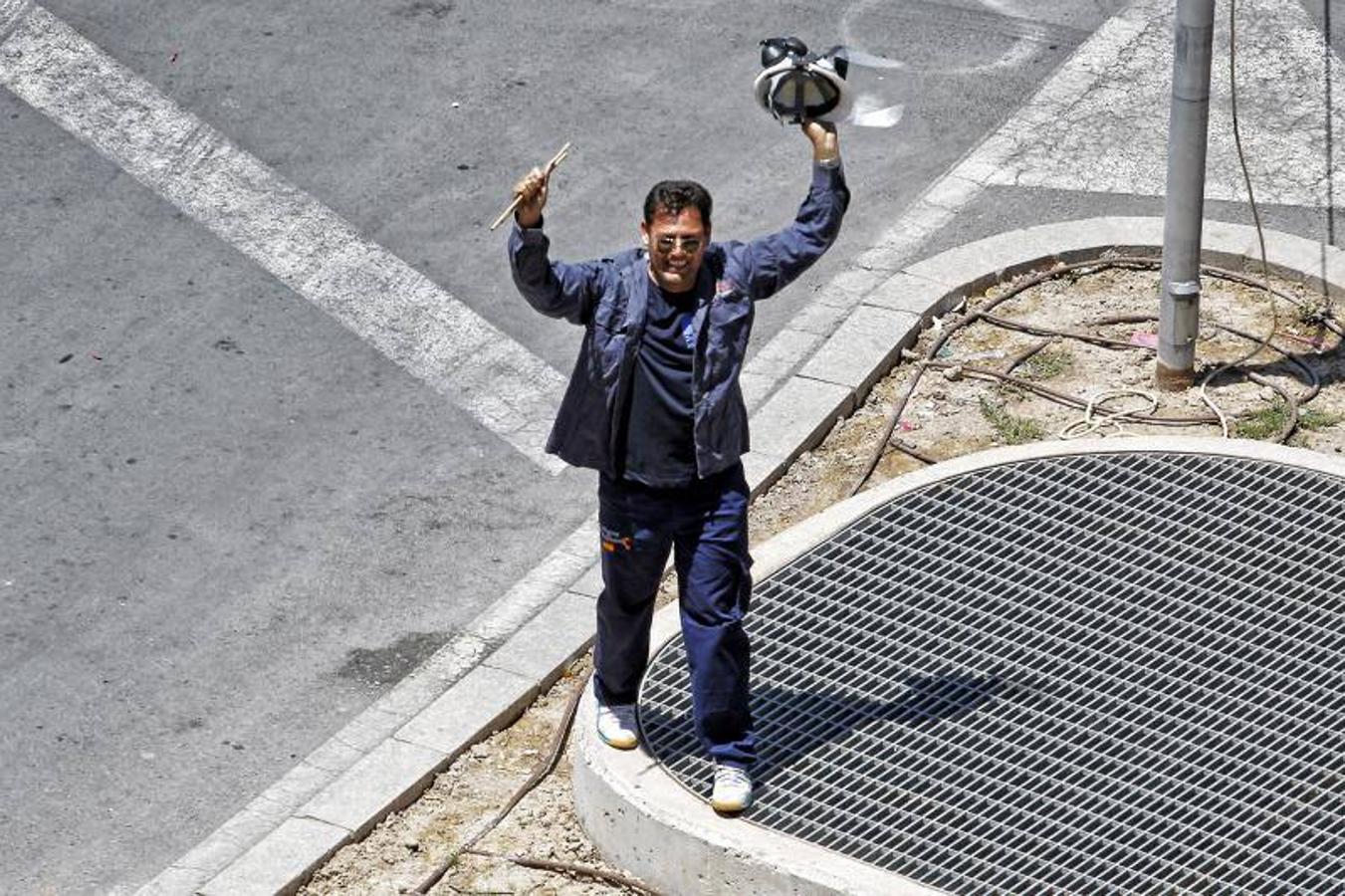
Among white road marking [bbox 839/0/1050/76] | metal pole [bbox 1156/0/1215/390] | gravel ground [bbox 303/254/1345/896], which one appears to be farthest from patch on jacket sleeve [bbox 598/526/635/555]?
white road marking [bbox 839/0/1050/76]

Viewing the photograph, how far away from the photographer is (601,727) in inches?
272

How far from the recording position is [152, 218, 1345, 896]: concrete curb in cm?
715

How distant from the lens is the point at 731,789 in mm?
6648

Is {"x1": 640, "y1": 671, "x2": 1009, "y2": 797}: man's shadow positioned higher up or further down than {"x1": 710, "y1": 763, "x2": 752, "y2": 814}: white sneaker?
further down

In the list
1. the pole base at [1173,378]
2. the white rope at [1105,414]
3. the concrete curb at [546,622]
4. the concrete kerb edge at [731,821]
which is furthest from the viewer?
the pole base at [1173,378]

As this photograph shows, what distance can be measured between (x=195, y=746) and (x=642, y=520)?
205 centimetres

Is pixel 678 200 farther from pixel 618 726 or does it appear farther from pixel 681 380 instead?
pixel 618 726

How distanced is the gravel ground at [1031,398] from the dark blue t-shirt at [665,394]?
1.35 metres

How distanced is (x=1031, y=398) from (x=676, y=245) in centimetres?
323

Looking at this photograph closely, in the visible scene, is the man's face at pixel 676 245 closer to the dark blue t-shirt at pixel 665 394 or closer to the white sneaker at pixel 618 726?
the dark blue t-shirt at pixel 665 394

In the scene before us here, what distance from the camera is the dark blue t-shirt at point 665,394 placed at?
631 centimetres

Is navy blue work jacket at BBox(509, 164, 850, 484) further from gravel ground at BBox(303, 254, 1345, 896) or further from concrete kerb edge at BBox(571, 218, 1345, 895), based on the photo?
gravel ground at BBox(303, 254, 1345, 896)

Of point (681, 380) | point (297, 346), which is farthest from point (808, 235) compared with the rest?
point (297, 346)

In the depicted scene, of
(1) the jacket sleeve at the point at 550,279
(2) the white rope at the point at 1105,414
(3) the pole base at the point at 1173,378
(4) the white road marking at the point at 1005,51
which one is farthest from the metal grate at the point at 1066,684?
(4) the white road marking at the point at 1005,51
